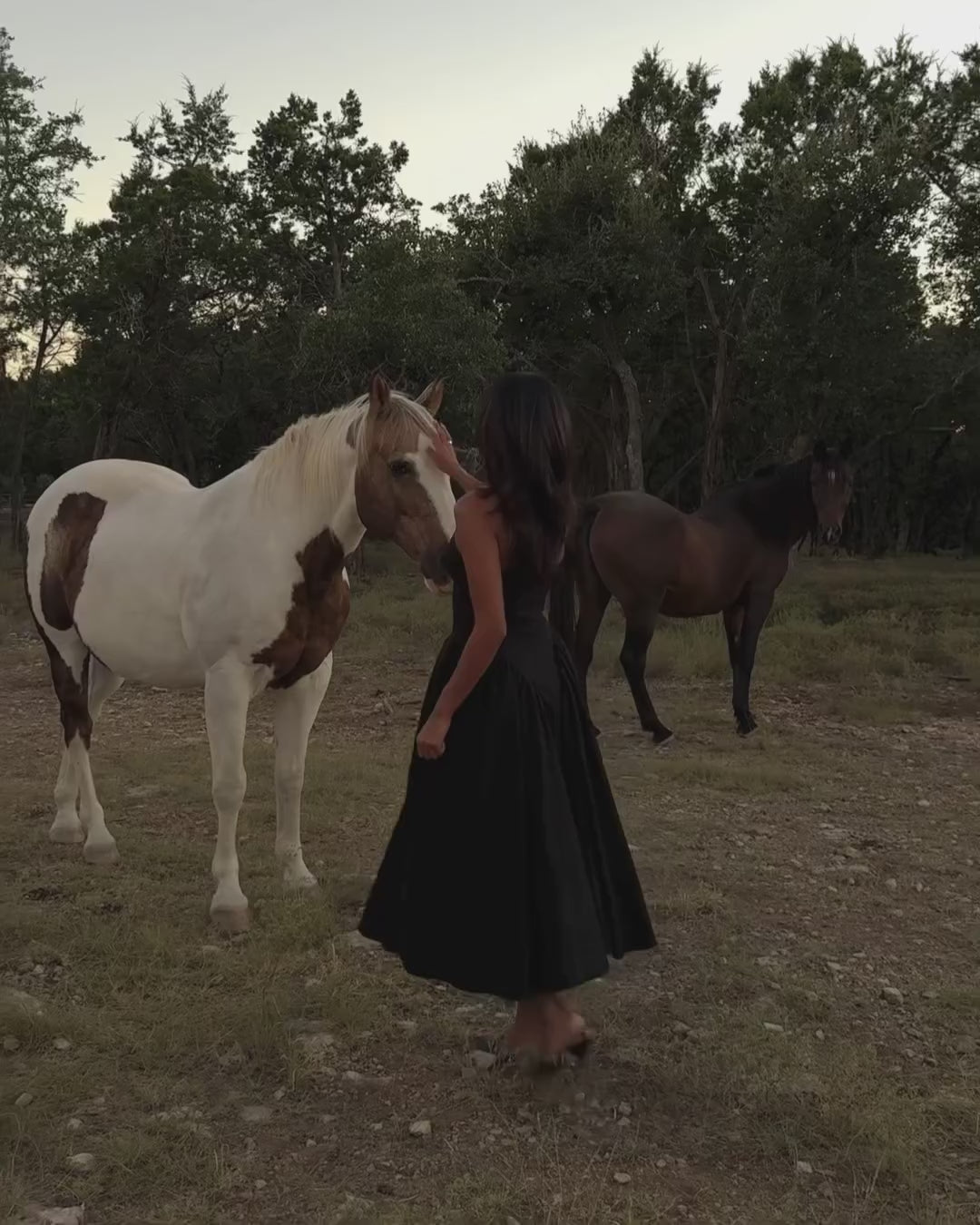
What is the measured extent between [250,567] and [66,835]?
6.73 feet

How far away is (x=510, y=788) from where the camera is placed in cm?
252

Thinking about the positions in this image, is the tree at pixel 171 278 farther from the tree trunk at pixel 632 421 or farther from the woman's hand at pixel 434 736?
the woman's hand at pixel 434 736

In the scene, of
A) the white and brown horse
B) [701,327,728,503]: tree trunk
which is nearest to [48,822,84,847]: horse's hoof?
the white and brown horse

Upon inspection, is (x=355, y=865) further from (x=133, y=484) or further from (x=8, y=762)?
(x=8, y=762)

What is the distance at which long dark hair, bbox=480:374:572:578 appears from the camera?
2.41 metres

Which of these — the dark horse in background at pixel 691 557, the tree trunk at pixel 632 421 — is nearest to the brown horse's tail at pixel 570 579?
the dark horse in background at pixel 691 557

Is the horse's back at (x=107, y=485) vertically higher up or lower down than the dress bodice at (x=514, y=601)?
higher up

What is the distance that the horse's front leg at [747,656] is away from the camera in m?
7.31

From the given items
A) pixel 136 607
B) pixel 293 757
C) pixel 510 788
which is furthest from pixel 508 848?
pixel 136 607

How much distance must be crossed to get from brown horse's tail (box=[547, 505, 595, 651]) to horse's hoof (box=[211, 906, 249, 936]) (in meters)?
3.64

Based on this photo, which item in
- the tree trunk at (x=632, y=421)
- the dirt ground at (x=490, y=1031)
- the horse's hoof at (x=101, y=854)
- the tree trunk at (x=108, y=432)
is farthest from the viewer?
the tree trunk at (x=108, y=432)

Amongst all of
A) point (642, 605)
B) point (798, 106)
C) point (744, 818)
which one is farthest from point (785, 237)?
point (744, 818)

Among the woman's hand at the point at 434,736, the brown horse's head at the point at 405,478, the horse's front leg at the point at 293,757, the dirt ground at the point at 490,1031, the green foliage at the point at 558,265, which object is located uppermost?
the green foliage at the point at 558,265

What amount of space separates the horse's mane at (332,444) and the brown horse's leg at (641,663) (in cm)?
402
